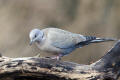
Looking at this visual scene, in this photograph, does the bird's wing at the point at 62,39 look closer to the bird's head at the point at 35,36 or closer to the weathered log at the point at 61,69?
the bird's head at the point at 35,36

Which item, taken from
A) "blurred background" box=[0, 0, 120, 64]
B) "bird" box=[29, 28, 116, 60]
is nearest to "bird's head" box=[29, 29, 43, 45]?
"bird" box=[29, 28, 116, 60]

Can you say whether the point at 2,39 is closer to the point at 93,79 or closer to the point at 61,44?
the point at 61,44

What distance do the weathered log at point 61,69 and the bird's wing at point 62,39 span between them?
56 centimetres

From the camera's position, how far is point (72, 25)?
8.66 m

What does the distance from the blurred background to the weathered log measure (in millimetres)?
4127

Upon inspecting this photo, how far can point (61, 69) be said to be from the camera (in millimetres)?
4262

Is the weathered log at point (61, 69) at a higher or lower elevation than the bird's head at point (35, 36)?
lower

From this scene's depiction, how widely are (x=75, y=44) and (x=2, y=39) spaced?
4634mm

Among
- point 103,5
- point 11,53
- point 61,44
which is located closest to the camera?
point 61,44

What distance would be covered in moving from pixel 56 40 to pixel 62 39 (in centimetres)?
12

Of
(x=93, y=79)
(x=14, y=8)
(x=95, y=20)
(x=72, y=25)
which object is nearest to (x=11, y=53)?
(x=14, y=8)

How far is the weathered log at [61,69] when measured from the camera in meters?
4.23

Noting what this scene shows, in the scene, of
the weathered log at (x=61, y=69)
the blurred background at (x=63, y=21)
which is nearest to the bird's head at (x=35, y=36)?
the weathered log at (x=61, y=69)

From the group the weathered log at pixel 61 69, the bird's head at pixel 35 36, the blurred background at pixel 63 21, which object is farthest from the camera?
the blurred background at pixel 63 21
